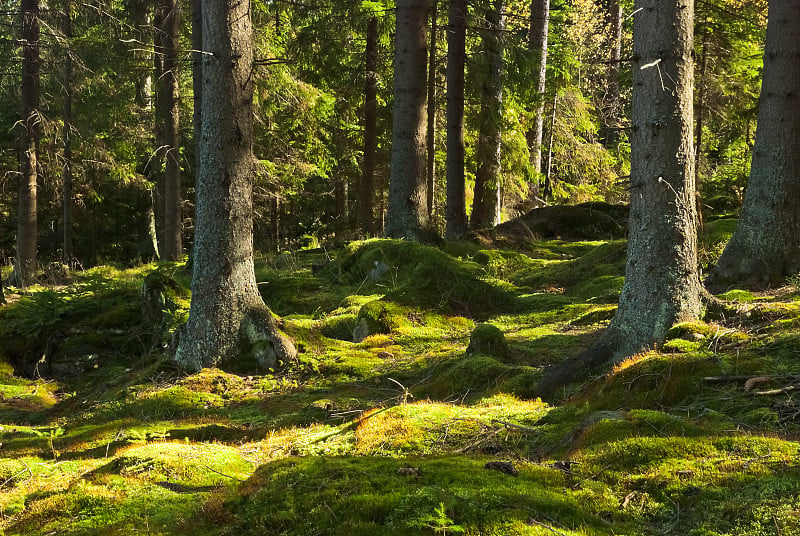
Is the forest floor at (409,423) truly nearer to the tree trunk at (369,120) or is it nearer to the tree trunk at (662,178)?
the tree trunk at (662,178)

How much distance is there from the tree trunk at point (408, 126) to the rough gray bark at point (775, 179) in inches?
235

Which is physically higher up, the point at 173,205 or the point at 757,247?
the point at 173,205

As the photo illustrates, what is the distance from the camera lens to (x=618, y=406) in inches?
190

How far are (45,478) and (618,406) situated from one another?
4220mm

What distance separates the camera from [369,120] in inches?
655

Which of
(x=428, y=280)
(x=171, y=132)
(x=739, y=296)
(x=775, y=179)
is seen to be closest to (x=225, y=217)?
(x=428, y=280)

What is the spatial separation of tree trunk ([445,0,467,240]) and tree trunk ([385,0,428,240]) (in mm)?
1940

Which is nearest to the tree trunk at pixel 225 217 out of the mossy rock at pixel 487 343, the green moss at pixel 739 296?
the mossy rock at pixel 487 343

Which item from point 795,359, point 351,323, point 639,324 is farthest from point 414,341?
point 795,359

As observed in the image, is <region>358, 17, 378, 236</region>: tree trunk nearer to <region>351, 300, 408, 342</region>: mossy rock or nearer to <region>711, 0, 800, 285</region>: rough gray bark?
<region>351, 300, 408, 342</region>: mossy rock

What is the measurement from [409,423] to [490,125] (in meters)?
12.4

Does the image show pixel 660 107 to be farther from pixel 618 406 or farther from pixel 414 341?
pixel 414 341

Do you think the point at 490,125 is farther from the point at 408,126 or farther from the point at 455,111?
the point at 408,126

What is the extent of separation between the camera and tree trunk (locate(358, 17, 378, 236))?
16453 mm
